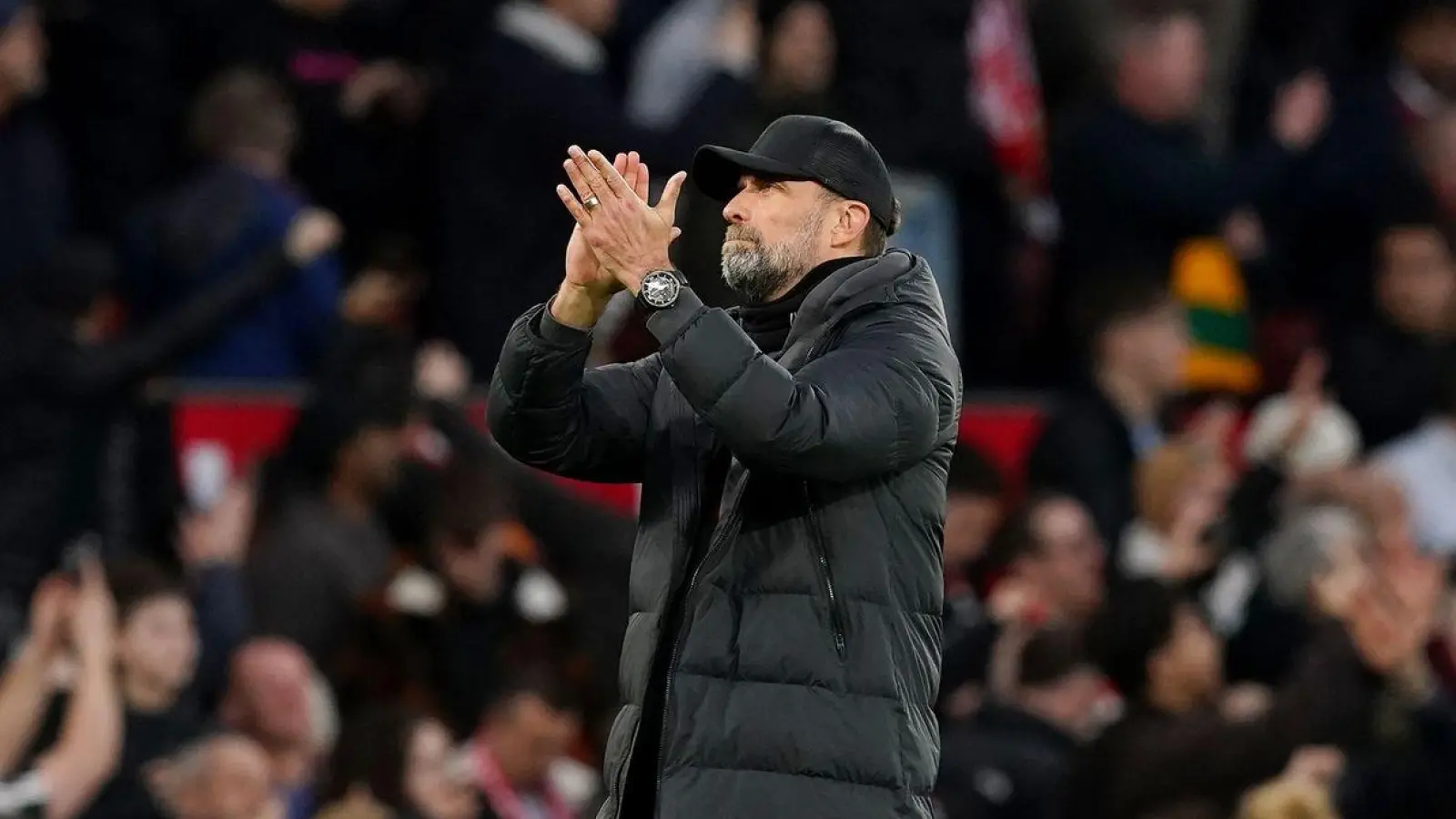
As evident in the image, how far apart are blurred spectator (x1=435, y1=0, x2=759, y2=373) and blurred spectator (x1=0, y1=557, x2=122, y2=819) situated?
234cm

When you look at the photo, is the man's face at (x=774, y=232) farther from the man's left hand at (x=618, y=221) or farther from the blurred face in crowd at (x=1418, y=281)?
the blurred face in crowd at (x=1418, y=281)

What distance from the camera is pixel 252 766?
7.43 m

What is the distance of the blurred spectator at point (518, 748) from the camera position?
27.6 ft

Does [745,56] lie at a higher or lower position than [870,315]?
lower

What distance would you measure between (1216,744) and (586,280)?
3911 millimetres

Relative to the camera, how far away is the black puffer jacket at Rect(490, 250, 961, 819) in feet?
15.2

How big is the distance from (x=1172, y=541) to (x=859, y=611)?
5351mm

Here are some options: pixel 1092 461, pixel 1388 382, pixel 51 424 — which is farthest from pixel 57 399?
pixel 1388 382

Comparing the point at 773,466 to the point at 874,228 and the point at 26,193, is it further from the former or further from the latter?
the point at 26,193

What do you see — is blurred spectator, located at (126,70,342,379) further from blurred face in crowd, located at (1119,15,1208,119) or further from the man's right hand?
the man's right hand

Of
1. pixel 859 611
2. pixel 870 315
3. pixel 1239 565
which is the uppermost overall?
pixel 870 315

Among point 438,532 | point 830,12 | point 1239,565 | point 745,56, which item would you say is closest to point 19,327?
point 438,532

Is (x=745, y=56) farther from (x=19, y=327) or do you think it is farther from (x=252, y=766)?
(x=252, y=766)

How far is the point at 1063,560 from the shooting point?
9.60 metres
